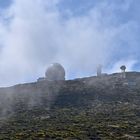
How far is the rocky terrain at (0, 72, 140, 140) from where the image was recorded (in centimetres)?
4816

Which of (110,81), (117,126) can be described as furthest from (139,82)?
(117,126)

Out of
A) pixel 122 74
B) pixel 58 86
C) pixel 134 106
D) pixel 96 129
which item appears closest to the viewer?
pixel 96 129

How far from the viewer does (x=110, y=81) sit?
79.7 meters

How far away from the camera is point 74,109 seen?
2441 inches

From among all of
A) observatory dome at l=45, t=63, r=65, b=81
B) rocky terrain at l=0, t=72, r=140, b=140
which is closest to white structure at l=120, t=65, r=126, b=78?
rocky terrain at l=0, t=72, r=140, b=140

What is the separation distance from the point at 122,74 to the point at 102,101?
19211mm

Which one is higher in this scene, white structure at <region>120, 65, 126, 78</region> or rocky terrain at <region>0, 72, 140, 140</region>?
white structure at <region>120, 65, 126, 78</region>

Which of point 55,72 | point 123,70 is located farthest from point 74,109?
point 55,72

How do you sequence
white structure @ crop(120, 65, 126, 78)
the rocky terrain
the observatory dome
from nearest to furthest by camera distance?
the rocky terrain
white structure @ crop(120, 65, 126, 78)
the observatory dome

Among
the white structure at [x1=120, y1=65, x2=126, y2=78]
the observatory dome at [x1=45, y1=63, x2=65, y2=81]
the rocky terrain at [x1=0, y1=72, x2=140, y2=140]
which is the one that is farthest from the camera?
the observatory dome at [x1=45, y1=63, x2=65, y2=81]

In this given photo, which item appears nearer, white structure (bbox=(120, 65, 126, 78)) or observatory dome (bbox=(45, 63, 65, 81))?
white structure (bbox=(120, 65, 126, 78))

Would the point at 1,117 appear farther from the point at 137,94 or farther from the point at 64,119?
the point at 137,94

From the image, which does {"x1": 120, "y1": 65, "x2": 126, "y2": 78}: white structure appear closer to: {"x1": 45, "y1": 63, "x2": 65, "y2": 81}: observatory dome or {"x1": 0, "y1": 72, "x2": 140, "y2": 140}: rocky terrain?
{"x1": 0, "y1": 72, "x2": 140, "y2": 140}: rocky terrain

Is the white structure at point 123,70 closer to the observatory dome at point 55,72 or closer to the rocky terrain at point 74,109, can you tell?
the rocky terrain at point 74,109
